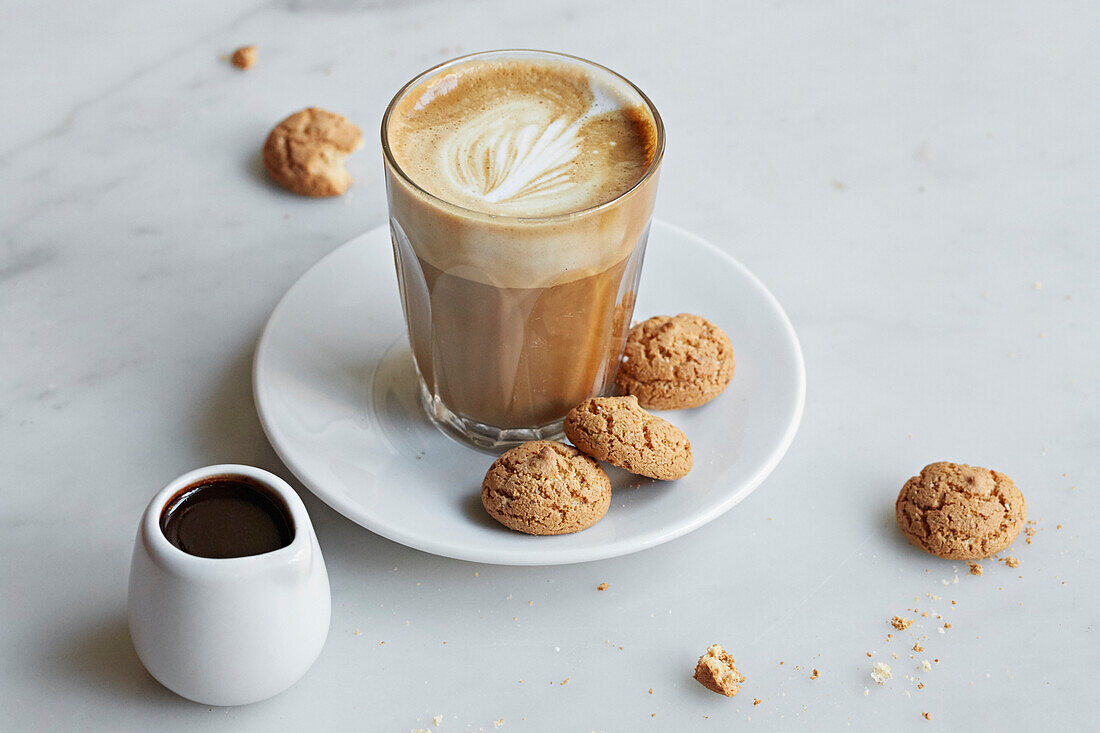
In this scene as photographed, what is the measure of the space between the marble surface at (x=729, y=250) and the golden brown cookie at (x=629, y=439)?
150 mm

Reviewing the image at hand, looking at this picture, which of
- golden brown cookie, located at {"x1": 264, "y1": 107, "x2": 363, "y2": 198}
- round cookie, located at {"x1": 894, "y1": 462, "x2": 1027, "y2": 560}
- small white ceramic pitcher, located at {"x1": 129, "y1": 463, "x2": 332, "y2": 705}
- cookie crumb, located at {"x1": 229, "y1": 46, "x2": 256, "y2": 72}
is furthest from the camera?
cookie crumb, located at {"x1": 229, "y1": 46, "x2": 256, "y2": 72}

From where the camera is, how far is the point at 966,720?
51.3 inches

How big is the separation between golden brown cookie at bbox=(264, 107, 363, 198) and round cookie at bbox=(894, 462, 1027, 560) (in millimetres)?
1156

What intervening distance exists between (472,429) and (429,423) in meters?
0.06

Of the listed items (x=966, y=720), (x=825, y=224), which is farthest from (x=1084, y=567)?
(x=825, y=224)

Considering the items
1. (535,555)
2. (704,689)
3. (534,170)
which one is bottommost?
(704,689)

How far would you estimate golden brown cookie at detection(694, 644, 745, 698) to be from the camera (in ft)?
4.28

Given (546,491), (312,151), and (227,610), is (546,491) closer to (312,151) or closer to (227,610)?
(227,610)

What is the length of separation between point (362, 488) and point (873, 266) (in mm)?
1038

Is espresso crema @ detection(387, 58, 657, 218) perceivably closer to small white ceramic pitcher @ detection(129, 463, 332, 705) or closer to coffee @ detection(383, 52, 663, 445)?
coffee @ detection(383, 52, 663, 445)

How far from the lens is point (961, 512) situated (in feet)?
4.76

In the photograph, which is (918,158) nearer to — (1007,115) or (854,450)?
(1007,115)

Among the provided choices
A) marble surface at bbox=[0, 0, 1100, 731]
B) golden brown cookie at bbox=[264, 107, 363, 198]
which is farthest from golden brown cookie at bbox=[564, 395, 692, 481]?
golden brown cookie at bbox=[264, 107, 363, 198]

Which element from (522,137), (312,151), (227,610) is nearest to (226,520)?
(227,610)
